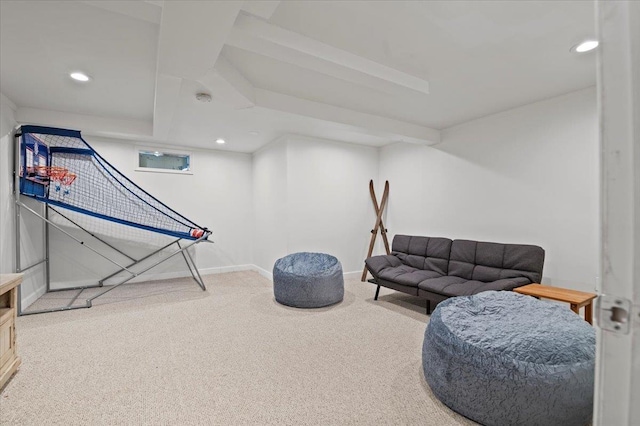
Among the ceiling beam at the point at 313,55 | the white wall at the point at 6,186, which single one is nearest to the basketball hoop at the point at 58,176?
the white wall at the point at 6,186

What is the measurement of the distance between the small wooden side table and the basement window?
5.28m

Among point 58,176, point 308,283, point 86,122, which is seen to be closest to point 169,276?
point 58,176

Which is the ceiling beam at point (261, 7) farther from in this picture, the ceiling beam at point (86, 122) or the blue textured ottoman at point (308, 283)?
the ceiling beam at point (86, 122)

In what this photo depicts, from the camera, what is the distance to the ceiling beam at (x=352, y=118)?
321 cm

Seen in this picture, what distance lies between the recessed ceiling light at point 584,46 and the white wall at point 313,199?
3.29m

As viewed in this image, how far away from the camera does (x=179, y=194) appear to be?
5.30 m

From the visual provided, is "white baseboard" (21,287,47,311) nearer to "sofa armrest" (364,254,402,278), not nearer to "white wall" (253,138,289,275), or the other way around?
"white wall" (253,138,289,275)

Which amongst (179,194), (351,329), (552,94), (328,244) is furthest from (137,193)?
(552,94)

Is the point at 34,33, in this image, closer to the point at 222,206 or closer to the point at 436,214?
the point at 222,206

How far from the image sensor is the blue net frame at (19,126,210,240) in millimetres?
3475

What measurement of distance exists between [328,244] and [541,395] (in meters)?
3.72

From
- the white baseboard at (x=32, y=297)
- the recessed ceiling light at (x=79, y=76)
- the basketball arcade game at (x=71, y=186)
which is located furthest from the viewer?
the white baseboard at (x=32, y=297)

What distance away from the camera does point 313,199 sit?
16.0 feet

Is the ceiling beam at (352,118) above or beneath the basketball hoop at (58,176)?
above
